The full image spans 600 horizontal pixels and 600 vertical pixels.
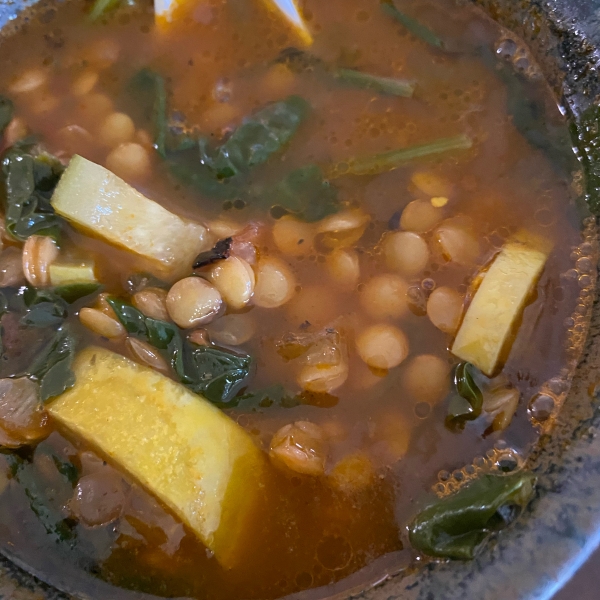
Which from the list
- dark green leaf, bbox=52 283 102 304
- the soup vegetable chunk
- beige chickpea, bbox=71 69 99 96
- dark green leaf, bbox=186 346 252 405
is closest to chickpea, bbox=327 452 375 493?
the soup vegetable chunk

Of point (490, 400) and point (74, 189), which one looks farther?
point (74, 189)

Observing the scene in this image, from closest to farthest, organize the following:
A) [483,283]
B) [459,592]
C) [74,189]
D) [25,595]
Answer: [459,592] < [25,595] < [483,283] < [74,189]

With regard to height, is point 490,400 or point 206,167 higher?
point 206,167

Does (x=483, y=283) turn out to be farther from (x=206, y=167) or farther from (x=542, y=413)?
(x=206, y=167)

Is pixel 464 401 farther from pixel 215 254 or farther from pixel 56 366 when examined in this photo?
pixel 56 366

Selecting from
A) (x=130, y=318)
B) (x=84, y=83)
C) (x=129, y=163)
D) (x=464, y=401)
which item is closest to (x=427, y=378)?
(x=464, y=401)

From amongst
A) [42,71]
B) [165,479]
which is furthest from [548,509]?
[42,71]

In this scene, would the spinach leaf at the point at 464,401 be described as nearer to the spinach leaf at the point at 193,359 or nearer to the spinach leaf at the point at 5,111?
the spinach leaf at the point at 193,359
